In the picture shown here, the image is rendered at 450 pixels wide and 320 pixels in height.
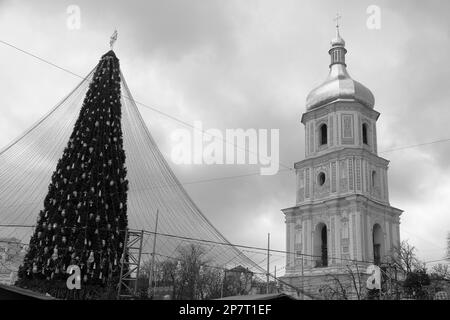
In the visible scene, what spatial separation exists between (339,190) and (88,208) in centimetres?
2502

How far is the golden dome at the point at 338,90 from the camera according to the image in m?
43.7

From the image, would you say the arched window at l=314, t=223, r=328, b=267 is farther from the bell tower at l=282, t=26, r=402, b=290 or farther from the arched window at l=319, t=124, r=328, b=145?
the arched window at l=319, t=124, r=328, b=145

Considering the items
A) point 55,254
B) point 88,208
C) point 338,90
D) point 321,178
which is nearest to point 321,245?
point 321,178

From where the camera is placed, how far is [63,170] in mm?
21109

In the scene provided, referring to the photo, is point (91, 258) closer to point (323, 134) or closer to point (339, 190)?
point (339, 190)

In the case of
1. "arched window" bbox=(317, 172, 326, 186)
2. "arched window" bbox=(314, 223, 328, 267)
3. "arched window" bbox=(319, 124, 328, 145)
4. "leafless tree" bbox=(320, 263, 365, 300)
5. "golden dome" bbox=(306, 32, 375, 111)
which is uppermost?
"golden dome" bbox=(306, 32, 375, 111)

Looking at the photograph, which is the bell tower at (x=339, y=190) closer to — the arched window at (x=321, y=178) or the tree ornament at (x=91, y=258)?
the arched window at (x=321, y=178)

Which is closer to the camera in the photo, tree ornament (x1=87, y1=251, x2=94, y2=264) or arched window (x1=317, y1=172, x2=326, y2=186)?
tree ornament (x1=87, y1=251, x2=94, y2=264)

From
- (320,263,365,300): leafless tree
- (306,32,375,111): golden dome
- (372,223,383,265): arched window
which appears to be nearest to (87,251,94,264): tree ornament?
(320,263,365,300): leafless tree

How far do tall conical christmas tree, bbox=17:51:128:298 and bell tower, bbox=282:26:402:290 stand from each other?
20.3 m

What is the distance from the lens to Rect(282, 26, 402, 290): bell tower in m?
38.5

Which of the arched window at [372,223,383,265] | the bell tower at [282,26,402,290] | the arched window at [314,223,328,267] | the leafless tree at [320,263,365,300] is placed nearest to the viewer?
the leafless tree at [320,263,365,300]
